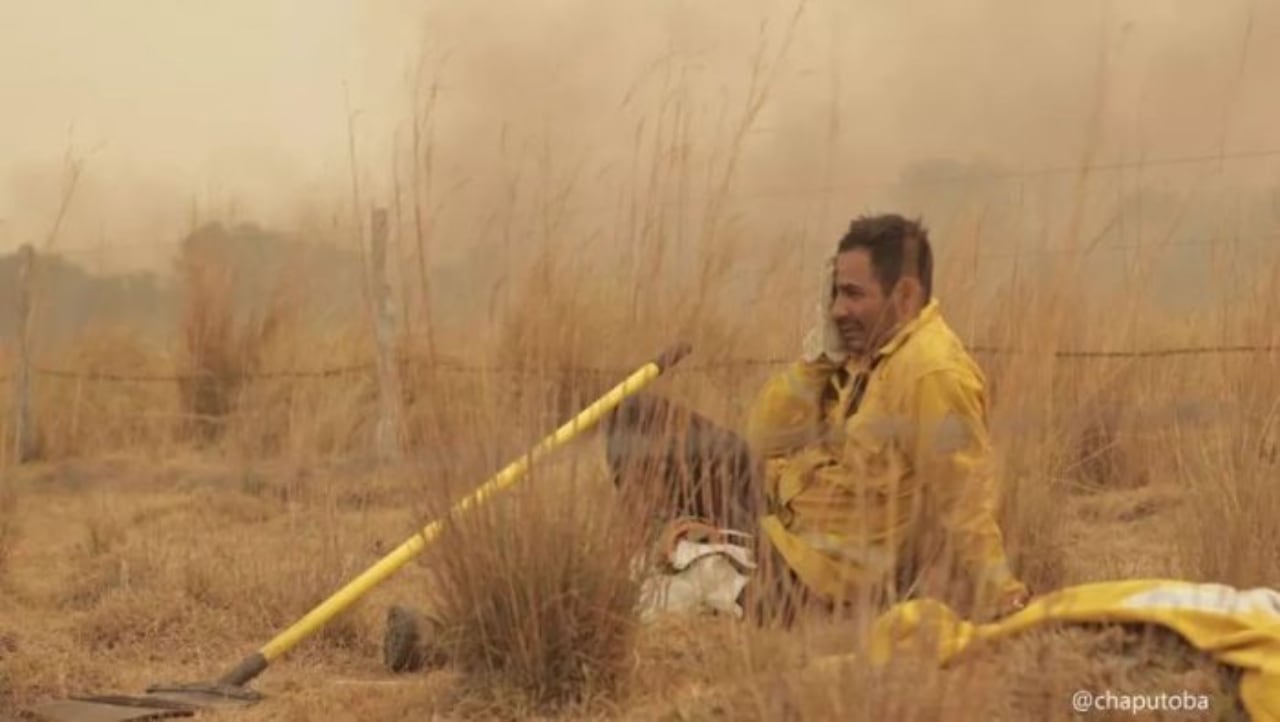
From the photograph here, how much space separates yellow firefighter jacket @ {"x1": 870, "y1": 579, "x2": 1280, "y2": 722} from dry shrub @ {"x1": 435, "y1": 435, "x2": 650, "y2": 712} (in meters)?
0.86

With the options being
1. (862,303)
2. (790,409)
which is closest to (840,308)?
(862,303)

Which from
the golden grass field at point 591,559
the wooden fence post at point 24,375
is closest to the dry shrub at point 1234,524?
the golden grass field at point 591,559

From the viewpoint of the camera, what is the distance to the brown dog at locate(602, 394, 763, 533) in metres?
3.62

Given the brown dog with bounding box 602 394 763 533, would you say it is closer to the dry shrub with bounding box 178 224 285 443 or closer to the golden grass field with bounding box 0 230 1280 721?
the golden grass field with bounding box 0 230 1280 721

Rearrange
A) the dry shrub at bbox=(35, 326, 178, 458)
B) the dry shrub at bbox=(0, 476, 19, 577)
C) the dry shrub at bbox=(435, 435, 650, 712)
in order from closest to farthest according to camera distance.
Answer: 1. the dry shrub at bbox=(435, 435, 650, 712)
2. the dry shrub at bbox=(0, 476, 19, 577)
3. the dry shrub at bbox=(35, 326, 178, 458)

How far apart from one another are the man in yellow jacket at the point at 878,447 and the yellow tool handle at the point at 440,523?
39 centimetres

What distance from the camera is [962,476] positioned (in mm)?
3277

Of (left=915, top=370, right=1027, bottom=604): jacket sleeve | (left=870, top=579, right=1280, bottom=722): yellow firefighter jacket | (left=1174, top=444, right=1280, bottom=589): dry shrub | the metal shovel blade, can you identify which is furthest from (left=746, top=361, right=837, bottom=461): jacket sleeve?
the metal shovel blade

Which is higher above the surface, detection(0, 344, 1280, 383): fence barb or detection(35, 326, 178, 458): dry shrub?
detection(0, 344, 1280, 383): fence barb

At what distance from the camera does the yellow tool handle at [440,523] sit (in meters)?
3.53

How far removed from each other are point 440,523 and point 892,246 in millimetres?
1185

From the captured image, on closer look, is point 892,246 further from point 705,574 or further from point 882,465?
point 705,574

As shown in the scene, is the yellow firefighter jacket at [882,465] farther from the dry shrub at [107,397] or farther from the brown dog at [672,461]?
the dry shrub at [107,397]

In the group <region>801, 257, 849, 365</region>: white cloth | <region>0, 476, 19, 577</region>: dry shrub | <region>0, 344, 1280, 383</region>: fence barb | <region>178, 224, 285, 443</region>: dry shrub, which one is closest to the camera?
<region>0, 344, 1280, 383</region>: fence barb
